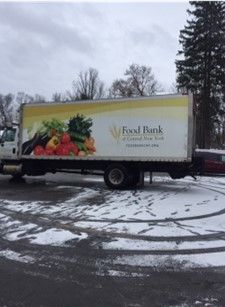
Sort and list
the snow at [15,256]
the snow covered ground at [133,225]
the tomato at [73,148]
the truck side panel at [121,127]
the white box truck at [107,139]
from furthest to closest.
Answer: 1. the tomato at [73,148]
2. the white box truck at [107,139]
3. the truck side panel at [121,127]
4. the snow covered ground at [133,225]
5. the snow at [15,256]

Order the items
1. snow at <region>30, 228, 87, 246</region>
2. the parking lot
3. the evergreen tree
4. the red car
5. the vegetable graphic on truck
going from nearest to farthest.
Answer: the parking lot → snow at <region>30, 228, 87, 246</region> → the vegetable graphic on truck → the red car → the evergreen tree

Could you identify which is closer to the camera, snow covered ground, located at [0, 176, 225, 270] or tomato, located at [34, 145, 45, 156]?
snow covered ground, located at [0, 176, 225, 270]

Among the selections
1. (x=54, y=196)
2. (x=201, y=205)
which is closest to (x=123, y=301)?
(x=201, y=205)

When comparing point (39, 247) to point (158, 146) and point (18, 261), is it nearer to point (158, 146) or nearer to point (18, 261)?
point (18, 261)

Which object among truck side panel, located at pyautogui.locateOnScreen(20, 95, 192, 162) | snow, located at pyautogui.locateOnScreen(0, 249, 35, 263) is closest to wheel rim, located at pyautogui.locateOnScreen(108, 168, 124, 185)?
truck side panel, located at pyautogui.locateOnScreen(20, 95, 192, 162)

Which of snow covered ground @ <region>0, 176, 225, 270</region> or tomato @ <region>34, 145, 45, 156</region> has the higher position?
tomato @ <region>34, 145, 45, 156</region>

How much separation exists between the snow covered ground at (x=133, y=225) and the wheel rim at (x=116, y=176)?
2.22m

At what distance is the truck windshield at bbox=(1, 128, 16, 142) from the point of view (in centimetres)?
2167

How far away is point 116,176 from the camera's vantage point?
755 inches

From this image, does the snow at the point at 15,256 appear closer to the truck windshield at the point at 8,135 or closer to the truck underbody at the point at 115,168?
the truck underbody at the point at 115,168

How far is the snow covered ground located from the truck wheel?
2.12 meters

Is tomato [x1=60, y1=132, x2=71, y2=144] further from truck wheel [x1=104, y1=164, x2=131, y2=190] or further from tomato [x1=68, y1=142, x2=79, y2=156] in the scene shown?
truck wheel [x1=104, y1=164, x2=131, y2=190]

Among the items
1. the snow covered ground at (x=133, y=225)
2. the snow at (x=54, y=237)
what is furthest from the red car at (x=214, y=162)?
the snow at (x=54, y=237)

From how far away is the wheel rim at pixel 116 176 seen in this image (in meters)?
19.1
